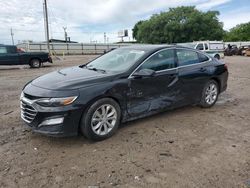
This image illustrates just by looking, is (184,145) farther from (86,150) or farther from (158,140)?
(86,150)

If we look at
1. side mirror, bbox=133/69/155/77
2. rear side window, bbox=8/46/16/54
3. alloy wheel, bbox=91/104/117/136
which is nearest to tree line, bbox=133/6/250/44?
rear side window, bbox=8/46/16/54

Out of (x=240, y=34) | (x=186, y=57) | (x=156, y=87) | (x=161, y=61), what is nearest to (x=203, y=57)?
(x=186, y=57)

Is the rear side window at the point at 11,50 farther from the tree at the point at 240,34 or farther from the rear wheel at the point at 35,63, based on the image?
the tree at the point at 240,34

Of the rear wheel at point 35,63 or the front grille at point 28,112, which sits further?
the rear wheel at point 35,63

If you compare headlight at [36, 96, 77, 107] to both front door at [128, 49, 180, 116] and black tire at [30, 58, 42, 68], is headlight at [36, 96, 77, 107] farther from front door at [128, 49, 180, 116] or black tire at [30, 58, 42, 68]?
black tire at [30, 58, 42, 68]

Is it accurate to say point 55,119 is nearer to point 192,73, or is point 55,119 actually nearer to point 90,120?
point 90,120

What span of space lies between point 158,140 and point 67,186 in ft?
5.72

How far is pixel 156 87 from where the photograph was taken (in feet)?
15.4

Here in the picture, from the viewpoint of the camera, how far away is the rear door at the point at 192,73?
524 centimetres

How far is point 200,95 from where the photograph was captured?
5.71 m

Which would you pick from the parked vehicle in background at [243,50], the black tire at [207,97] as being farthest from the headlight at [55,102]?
the parked vehicle in background at [243,50]

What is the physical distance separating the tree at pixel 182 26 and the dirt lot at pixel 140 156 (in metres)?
49.8

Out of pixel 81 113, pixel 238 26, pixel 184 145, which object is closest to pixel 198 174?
pixel 184 145

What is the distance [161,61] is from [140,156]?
2.07m
